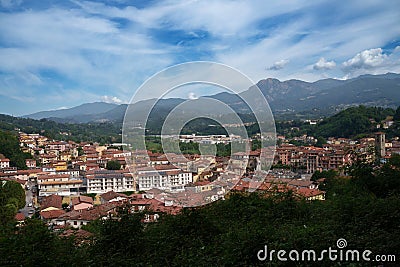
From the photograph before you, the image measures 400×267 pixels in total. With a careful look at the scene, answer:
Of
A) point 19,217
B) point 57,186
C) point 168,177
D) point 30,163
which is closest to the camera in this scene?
point 19,217

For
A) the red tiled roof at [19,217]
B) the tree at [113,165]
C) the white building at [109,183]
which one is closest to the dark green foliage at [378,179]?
the red tiled roof at [19,217]

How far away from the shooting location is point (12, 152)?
23.7 meters

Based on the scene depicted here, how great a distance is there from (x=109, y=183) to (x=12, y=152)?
423 inches

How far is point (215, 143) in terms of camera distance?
7.77 meters

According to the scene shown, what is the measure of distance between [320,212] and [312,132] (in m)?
27.2

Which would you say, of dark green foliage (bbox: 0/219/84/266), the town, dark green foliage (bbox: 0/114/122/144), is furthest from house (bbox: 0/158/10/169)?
dark green foliage (bbox: 0/219/84/266)

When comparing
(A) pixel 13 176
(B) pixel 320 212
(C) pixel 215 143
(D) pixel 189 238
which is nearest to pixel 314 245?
(D) pixel 189 238

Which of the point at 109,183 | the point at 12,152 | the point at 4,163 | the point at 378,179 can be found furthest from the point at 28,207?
the point at 378,179

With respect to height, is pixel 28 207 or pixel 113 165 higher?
pixel 113 165

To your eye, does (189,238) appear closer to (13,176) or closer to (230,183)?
(230,183)

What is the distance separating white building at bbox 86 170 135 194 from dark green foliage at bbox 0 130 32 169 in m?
8.21

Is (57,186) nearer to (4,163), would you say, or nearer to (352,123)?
(4,163)

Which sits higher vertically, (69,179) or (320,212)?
(320,212)

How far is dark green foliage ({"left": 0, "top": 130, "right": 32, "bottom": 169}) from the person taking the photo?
2295 cm
